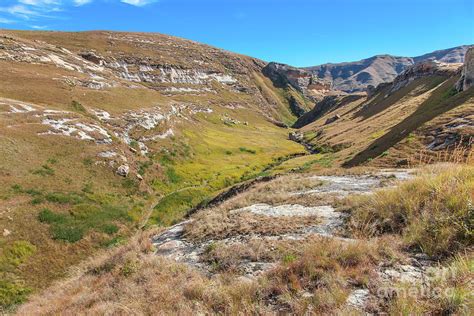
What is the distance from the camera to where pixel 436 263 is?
7.05 metres

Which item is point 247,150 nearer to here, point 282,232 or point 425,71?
point 425,71

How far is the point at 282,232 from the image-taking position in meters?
11.4


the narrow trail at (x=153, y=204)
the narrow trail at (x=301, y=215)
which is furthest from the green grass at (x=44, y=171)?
the narrow trail at (x=301, y=215)

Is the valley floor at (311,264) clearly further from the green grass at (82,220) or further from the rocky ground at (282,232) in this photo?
the green grass at (82,220)

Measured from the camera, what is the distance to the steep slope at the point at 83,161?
1077 inches

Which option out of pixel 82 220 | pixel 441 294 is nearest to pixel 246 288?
pixel 441 294

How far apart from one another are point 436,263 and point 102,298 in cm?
961

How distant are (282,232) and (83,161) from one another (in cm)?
3904

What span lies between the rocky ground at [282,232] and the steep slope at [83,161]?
936cm

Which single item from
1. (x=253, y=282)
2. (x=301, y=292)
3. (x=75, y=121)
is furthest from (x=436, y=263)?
(x=75, y=121)

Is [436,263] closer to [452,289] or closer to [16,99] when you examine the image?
[452,289]

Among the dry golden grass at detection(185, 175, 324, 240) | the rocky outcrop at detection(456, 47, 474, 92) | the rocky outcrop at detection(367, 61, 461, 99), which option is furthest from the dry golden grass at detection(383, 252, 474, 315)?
the rocky outcrop at detection(367, 61, 461, 99)

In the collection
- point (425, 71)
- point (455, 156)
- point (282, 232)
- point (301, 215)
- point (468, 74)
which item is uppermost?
point (425, 71)

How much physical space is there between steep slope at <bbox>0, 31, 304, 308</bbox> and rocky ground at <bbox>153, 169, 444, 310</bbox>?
936cm
